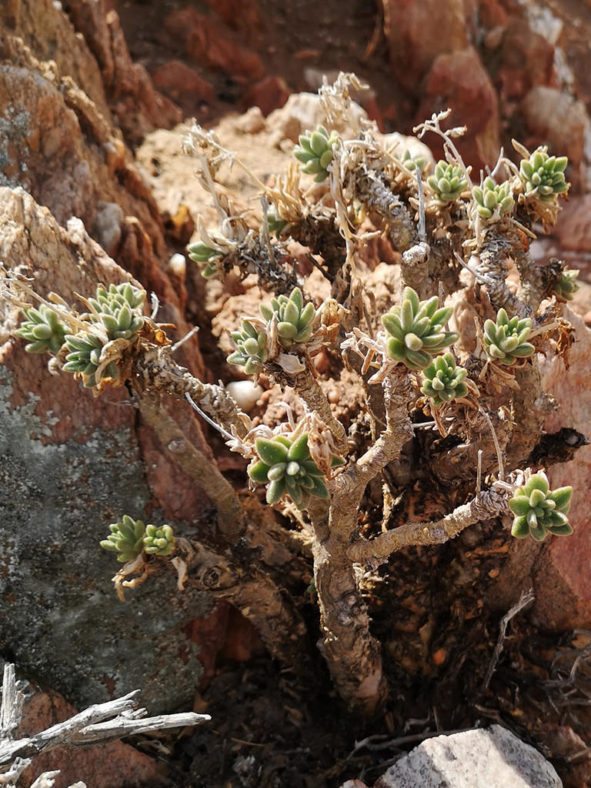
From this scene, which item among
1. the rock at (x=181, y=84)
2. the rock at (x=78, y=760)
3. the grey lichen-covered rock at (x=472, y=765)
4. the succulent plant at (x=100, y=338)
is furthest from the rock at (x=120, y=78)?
the grey lichen-covered rock at (x=472, y=765)

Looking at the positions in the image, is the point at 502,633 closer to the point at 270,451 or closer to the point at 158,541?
the point at 158,541

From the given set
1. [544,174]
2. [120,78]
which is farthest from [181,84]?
[544,174]

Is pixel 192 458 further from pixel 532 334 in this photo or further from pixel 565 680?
pixel 565 680

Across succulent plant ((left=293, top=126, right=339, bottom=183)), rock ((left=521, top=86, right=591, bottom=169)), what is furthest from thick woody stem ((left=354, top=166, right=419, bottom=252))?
rock ((left=521, top=86, right=591, bottom=169))

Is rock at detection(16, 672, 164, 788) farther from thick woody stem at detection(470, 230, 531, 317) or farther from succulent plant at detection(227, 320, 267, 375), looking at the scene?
thick woody stem at detection(470, 230, 531, 317)

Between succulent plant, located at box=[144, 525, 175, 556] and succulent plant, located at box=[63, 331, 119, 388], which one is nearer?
succulent plant, located at box=[63, 331, 119, 388]

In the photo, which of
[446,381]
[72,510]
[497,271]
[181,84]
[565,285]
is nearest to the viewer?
[446,381]

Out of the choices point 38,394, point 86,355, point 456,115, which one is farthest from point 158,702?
point 456,115
